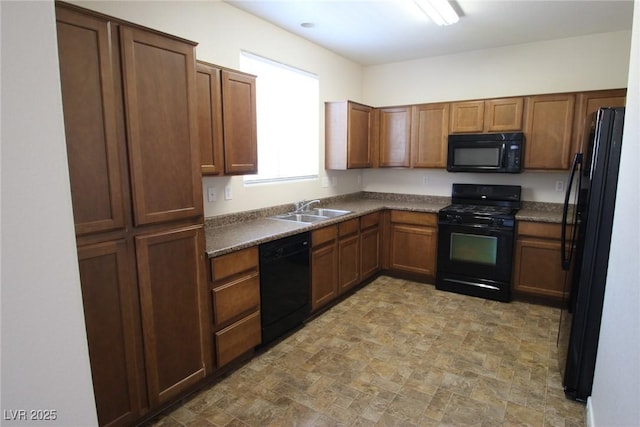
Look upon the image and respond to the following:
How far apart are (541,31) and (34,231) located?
14.0 ft

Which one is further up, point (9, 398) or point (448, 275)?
point (9, 398)

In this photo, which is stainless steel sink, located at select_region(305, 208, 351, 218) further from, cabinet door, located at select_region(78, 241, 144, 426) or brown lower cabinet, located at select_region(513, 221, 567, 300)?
cabinet door, located at select_region(78, 241, 144, 426)

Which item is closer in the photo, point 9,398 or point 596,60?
point 9,398

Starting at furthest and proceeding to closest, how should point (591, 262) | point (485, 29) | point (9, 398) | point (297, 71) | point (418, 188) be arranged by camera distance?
point (418, 188), point (297, 71), point (485, 29), point (591, 262), point (9, 398)

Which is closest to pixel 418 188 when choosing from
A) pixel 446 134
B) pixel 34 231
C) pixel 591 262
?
pixel 446 134

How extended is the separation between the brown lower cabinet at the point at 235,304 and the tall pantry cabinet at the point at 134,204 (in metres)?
0.15

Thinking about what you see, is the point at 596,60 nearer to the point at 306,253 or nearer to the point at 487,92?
the point at 487,92

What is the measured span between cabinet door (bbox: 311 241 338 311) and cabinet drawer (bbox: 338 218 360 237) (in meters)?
0.18

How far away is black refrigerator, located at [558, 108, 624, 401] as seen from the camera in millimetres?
2000

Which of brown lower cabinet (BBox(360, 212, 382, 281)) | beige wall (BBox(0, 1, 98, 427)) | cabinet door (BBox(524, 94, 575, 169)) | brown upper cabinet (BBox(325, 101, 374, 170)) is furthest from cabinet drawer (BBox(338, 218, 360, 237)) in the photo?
beige wall (BBox(0, 1, 98, 427))

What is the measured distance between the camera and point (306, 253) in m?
3.06

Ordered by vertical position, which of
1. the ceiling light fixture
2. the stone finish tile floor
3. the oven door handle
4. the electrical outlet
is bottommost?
the stone finish tile floor

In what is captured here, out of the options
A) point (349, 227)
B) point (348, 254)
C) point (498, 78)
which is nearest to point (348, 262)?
point (348, 254)

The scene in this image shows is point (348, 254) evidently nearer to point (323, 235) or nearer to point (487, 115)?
point (323, 235)
